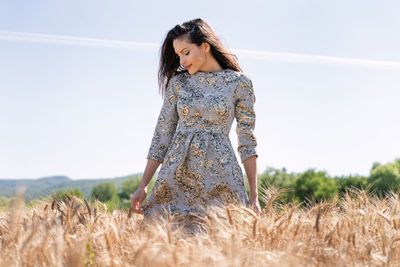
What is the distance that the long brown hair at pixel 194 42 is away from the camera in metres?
3.43

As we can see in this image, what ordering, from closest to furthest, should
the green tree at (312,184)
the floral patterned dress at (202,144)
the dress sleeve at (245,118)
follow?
the floral patterned dress at (202,144) → the dress sleeve at (245,118) → the green tree at (312,184)

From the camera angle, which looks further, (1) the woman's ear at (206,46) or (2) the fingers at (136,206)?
A: (1) the woman's ear at (206,46)

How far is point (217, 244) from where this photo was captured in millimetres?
1877

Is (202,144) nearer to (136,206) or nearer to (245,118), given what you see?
(245,118)

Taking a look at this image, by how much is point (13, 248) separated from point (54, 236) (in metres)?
0.17

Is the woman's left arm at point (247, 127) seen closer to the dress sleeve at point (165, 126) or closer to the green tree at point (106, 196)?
the dress sleeve at point (165, 126)

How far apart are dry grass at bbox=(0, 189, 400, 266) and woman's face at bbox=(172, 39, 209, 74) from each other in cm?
135

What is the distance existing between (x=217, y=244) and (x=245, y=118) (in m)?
1.48

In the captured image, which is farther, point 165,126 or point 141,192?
point 165,126

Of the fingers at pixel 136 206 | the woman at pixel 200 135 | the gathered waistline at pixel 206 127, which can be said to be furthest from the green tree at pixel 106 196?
the gathered waistline at pixel 206 127

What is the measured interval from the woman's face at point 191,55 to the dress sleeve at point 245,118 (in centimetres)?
34

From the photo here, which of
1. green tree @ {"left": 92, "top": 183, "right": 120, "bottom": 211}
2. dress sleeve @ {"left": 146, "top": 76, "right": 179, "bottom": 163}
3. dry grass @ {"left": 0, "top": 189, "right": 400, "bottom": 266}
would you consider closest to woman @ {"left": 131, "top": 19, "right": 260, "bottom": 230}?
dress sleeve @ {"left": 146, "top": 76, "right": 179, "bottom": 163}

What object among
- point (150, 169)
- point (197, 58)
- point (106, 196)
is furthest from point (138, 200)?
point (106, 196)

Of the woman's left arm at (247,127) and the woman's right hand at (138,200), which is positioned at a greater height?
the woman's left arm at (247,127)
